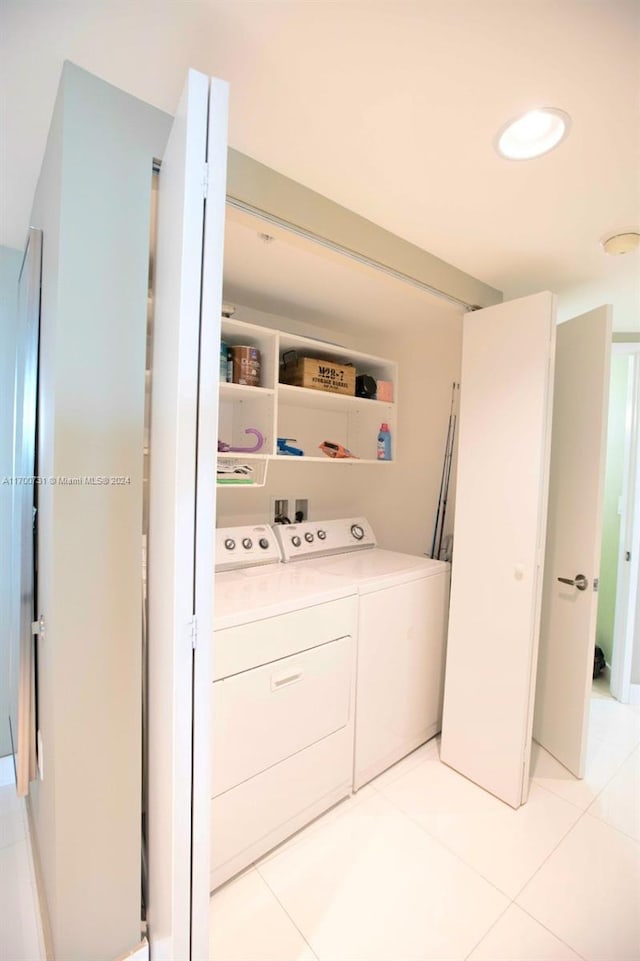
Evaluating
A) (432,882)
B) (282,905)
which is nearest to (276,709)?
(282,905)

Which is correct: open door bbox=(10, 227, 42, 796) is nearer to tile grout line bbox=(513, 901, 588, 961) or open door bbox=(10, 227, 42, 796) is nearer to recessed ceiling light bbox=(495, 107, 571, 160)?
recessed ceiling light bbox=(495, 107, 571, 160)

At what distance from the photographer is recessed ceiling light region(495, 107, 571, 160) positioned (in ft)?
3.33

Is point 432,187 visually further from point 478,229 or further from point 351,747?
point 351,747

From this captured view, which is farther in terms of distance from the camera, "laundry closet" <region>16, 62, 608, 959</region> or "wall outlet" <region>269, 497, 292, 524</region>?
"wall outlet" <region>269, 497, 292, 524</region>

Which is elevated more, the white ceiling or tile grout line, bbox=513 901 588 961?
the white ceiling

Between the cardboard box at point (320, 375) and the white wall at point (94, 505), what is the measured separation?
1148 millimetres

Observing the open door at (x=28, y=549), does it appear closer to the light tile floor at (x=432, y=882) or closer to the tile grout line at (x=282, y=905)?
the light tile floor at (x=432, y=882)

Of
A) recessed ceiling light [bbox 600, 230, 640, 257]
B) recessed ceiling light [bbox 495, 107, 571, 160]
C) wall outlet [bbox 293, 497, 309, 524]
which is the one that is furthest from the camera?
wall outlet [bbox 293, 497, 309, 524]

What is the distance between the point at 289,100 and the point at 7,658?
93.0 inches

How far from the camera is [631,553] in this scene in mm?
2486

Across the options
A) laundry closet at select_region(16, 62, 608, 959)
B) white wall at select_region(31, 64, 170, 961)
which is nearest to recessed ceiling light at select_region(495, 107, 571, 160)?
laundry closet at select_region(16, 62, 608, 959)

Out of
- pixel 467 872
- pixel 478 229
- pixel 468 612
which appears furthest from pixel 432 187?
pixel 467 872

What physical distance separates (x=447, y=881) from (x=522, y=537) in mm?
1241

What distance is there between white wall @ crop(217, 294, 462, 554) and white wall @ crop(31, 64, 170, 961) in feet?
3.79
